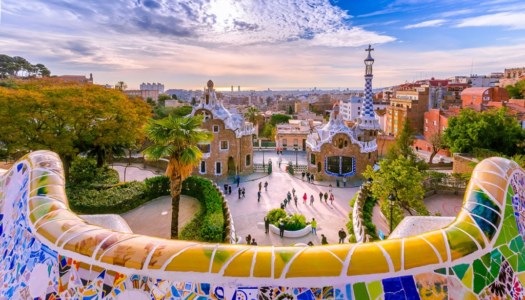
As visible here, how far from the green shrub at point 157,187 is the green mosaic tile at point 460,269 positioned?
22.6 metres

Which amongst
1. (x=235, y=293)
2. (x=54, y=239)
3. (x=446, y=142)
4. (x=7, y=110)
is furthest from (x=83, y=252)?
(x=446, y=142)

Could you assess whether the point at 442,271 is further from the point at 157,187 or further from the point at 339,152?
the point at 339,152

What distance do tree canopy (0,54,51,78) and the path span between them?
279ft

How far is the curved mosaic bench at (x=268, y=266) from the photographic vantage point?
4.34 meters

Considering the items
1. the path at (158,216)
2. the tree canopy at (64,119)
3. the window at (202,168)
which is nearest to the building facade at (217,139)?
the window at (202,168)

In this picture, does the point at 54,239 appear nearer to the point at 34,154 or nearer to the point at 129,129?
the point at 34,154

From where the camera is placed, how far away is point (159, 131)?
16.2 m

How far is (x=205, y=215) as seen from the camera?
1998 centimetres

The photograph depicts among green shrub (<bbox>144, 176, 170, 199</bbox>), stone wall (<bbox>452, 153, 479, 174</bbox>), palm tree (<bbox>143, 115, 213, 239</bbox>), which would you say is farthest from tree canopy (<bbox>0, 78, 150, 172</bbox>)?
stone wall (<bbox>452, 153, 479, 174</bbox>)

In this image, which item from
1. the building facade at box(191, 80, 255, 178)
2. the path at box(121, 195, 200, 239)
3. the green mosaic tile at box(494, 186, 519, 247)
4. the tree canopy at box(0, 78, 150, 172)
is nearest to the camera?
the green mosaic tile at box(494, 186, 519, 247)

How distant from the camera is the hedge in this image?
17.1 meters

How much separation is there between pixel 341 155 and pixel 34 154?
28478mm

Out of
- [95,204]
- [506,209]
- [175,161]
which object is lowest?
[95,204]

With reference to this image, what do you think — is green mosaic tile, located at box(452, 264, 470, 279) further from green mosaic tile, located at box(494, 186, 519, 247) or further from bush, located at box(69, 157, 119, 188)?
bush, located at box(69, 157, 119, 188)
